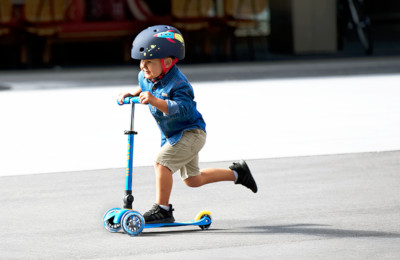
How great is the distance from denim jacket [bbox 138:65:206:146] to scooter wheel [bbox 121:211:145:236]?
531 mm

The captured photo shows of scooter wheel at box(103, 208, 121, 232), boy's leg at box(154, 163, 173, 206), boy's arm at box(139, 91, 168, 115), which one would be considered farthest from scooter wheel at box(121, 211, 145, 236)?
boy's arm at box(139, 91, 168, 115)

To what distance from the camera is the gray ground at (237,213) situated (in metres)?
5.24

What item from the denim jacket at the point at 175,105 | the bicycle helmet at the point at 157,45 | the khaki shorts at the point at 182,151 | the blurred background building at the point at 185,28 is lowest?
the blurred background building at the point at 185,28

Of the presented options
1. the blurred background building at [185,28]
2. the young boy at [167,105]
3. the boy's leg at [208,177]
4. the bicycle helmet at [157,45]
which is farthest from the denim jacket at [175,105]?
the blurred background building at [185,28]

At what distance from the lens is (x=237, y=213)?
248 inches

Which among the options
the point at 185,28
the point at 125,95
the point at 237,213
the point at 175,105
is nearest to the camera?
the point at 175,105

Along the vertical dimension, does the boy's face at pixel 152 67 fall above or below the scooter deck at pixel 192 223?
above

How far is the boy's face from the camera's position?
568 centimetres

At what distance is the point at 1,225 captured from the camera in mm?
6016

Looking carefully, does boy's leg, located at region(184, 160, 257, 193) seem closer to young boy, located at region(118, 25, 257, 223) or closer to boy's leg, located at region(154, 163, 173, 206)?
young boy, located at region(118, 25, 257, 223)

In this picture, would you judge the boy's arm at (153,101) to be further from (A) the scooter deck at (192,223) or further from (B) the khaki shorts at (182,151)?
(A) the scooter deck at (192,223)

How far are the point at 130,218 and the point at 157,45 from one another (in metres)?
1.09

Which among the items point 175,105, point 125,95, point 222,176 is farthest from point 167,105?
point 222,176

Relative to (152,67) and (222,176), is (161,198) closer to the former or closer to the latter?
(222,176)
